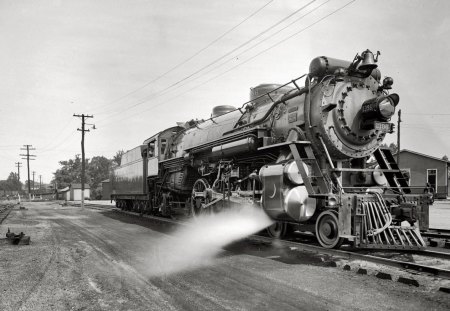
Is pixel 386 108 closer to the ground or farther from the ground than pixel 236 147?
farther from the ground

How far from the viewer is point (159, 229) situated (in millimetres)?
12102

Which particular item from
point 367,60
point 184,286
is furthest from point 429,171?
point 184,286

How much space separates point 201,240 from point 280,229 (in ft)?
6.22

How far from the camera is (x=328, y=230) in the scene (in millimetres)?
7082

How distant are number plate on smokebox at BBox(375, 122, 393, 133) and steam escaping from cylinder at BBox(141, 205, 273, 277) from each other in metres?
2.94

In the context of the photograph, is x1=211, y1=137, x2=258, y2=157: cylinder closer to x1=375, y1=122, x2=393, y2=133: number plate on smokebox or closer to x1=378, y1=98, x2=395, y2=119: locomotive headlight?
x1=375, y1=122, x2=393, y2=133: number plate on smokebox

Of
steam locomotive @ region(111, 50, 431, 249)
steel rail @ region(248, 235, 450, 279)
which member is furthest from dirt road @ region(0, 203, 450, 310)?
steam locomotive @ region(111, 50, 431, 249)

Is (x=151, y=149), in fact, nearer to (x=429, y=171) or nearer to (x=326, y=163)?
(x=326, y=163)

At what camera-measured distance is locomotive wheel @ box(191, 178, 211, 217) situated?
1048cm

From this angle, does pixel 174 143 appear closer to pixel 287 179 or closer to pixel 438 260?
pixel 287 179

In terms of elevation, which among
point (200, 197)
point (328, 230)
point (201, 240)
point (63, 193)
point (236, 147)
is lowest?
point (63, 193)

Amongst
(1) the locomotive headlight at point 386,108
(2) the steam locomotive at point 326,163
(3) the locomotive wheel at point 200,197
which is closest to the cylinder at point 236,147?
(2) the steam locomotive at point 326,163

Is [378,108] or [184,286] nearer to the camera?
[184,286]

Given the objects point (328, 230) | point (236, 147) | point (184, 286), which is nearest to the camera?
point (184, 286)
